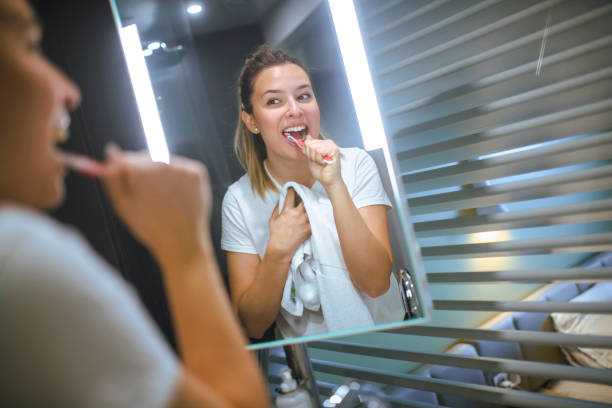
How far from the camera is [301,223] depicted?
36.3 inches

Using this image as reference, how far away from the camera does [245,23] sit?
3.05ft

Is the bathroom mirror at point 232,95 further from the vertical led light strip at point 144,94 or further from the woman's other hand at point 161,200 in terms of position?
the woman's other hand at point 161,200

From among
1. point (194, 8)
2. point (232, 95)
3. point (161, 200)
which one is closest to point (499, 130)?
point (232, 95)

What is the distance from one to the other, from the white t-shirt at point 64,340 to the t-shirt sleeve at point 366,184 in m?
0.56

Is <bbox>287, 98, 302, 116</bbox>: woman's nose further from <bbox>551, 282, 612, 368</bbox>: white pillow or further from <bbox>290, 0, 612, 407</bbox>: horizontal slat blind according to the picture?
<bbox>551, 282, 612, 368</bbox>: white pillow

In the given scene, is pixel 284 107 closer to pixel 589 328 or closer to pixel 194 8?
pixel 194 8

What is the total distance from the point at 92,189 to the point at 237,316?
0.42m

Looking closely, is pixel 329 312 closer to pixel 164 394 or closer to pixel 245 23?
pixel 164 394

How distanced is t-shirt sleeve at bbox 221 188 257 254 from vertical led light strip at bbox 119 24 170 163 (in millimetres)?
→ 159

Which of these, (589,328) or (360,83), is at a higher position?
(360,83)

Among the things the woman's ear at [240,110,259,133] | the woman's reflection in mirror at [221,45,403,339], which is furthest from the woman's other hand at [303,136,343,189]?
the woman's ear at [240,110,259,133]

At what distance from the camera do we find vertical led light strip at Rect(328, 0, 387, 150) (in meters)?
0.93

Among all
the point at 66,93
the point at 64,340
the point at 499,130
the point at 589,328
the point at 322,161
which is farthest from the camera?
the point at 589,328

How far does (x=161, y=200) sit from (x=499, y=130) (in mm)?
1005
